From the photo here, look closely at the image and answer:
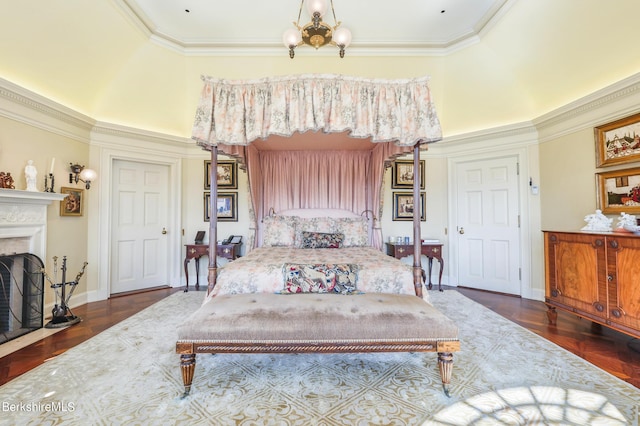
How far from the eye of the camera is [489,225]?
4.49 m

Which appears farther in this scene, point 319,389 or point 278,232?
point 278,232

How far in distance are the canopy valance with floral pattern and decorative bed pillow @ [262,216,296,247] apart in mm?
1987

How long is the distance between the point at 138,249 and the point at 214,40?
3.59m

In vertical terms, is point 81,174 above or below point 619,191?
above

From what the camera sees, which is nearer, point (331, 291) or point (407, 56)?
point (331, 291)

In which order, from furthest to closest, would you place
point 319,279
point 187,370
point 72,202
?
point 72,202, point 319,279, point 187,370

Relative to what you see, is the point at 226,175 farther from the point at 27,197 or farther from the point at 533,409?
the point at 533,409

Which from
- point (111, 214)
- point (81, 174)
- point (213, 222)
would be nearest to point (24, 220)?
point (81, 174)

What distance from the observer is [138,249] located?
179 inches

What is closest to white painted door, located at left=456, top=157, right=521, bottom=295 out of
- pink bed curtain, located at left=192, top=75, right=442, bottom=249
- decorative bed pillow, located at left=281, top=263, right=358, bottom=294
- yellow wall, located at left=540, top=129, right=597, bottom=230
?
yellow wall, located at left=540, top=129, right=597, bottom=230

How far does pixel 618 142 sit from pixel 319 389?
160 inches

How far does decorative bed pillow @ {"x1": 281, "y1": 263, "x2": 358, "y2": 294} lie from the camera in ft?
7.98

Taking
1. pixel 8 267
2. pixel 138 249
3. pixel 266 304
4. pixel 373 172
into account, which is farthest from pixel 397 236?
pixel 8 267

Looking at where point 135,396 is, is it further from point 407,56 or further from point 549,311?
point 407,56
